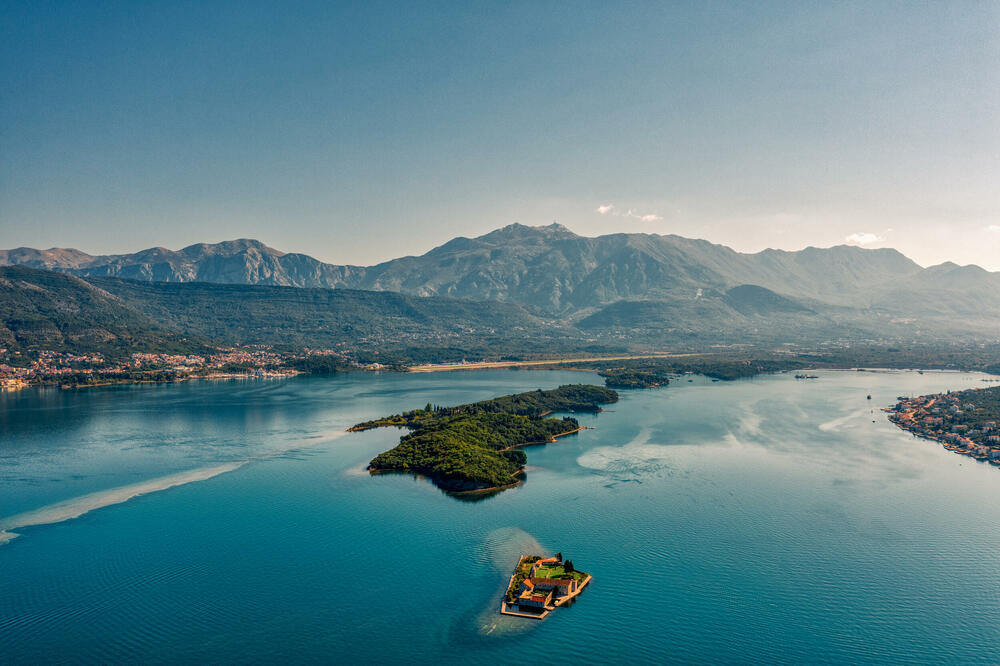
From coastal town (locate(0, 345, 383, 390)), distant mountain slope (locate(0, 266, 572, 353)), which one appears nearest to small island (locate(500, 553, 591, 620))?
coastal town (locate(0, 345, 383, 390))

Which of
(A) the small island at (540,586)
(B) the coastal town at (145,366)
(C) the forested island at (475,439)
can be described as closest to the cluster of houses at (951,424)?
(C) the forested island at (475,439)

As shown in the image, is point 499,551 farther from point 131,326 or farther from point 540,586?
point 131,326

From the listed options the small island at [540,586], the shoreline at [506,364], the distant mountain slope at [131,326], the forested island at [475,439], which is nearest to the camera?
the small island at [540,586]

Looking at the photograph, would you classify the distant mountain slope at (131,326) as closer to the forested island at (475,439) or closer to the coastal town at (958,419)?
the forested island at (475,439)

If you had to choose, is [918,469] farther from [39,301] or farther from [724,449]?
[39,301]

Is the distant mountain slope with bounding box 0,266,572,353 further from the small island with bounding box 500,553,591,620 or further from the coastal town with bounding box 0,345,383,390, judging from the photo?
the small island with bounding box 500,553,591,620

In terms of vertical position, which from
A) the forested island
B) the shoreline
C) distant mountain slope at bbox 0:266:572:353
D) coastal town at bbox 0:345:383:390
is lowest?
the forested island

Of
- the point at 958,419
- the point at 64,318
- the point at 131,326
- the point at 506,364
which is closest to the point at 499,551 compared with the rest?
the point at 958,419
